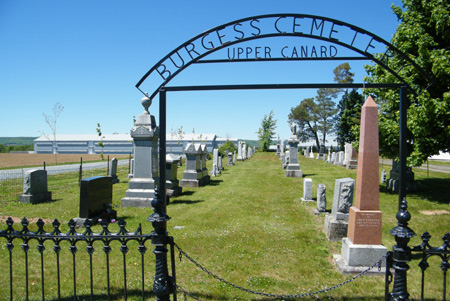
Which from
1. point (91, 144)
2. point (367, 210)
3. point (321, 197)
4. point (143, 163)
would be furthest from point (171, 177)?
point (91, 144)

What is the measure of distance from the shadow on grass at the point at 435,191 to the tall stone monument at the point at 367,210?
8951 mm

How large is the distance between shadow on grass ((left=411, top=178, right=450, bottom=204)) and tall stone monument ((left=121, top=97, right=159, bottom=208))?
11939mm

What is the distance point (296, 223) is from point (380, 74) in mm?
9757

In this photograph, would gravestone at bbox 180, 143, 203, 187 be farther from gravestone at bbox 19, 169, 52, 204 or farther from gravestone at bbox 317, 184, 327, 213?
gravestone at bbox 317, 184, 327, 213

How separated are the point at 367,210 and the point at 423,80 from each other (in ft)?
33.7

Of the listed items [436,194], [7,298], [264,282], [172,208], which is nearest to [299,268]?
[264,282]

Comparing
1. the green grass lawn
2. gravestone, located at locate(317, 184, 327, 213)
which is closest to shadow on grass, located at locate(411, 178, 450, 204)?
Answer: the green grass lawn

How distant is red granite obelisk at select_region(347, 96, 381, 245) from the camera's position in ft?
18.7

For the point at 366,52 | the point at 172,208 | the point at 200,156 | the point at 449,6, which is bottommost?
the point at 172,208

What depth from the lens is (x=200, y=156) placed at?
17297 mm

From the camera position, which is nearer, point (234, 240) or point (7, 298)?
point (7, 298)

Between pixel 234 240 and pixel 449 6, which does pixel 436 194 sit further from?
pixel 234 240

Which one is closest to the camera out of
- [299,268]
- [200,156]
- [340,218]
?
[299,268]

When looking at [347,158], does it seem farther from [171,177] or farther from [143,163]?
[143,163]
